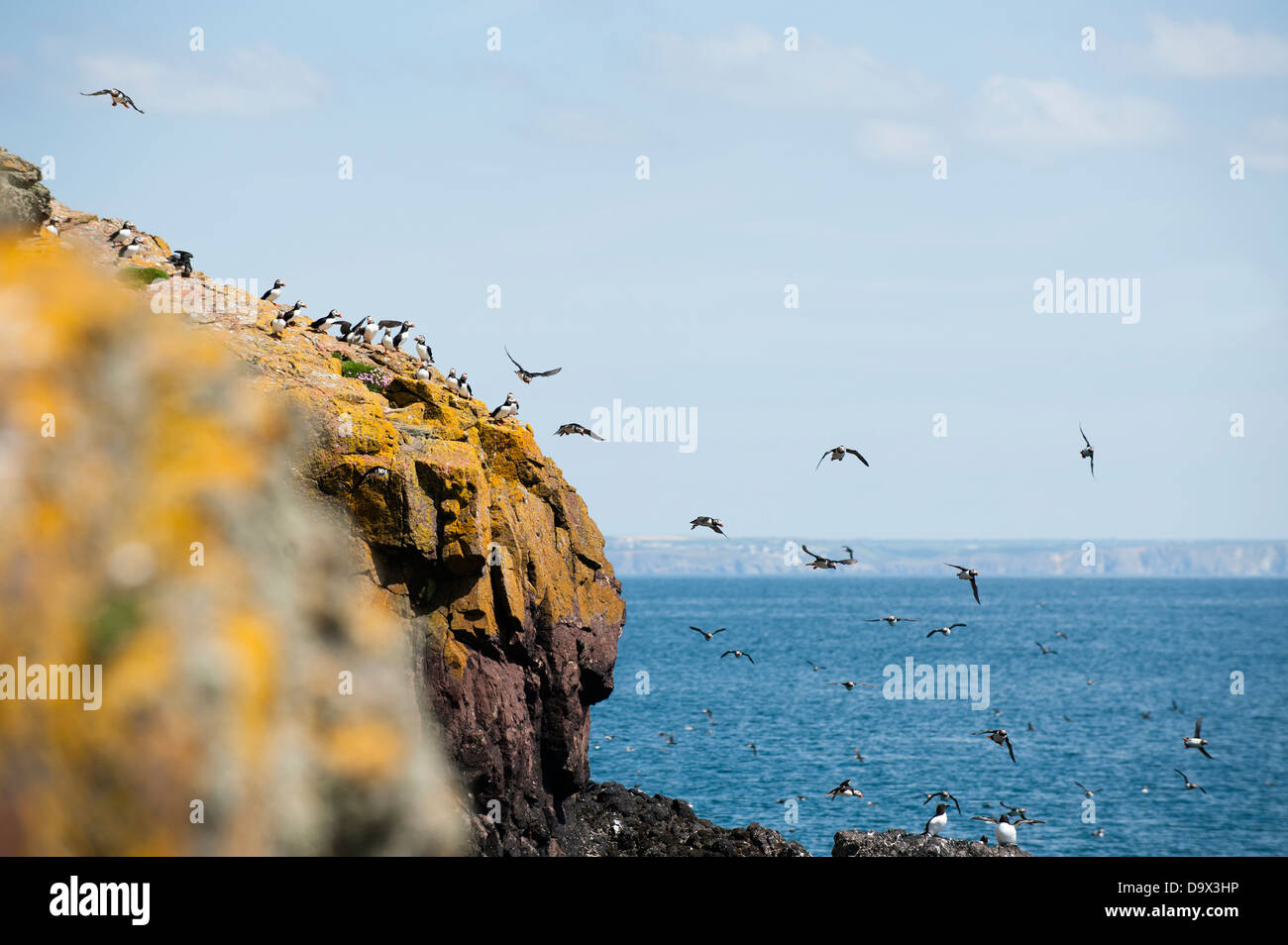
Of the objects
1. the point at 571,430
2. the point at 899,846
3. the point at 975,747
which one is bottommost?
the point at 975,747

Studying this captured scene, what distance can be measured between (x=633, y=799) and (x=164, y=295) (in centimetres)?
2654

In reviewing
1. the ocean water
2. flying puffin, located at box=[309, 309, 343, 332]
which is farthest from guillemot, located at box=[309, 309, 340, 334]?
the ocean water

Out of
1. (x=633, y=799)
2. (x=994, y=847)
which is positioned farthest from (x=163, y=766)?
(x=633, y=799)

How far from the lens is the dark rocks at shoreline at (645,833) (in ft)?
128

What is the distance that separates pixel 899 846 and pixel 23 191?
100ft

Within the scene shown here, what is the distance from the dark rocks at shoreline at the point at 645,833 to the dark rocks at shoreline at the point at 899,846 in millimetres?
4564

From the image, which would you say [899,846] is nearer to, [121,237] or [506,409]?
[506,409]

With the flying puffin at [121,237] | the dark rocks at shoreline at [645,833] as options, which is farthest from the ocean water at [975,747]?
the flying puffin at [121,237]

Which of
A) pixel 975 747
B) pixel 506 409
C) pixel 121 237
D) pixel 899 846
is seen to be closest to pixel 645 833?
pixel 899 846

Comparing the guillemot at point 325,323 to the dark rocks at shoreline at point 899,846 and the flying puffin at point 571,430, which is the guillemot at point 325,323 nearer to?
the flying puffin at point 571,430

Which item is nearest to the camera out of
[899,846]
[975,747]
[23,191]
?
[23,191]

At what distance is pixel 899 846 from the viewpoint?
34906 millimetres

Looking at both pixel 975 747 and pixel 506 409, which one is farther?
pixel 975 747

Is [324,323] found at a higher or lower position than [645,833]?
higher
